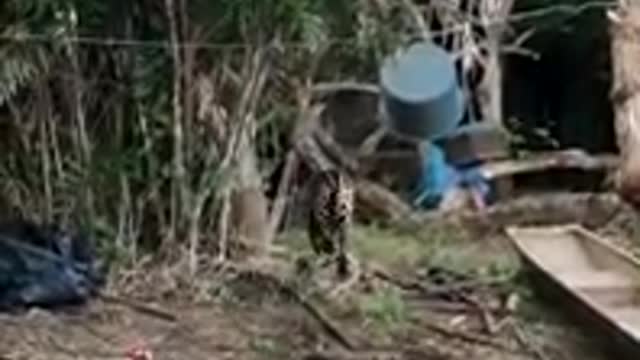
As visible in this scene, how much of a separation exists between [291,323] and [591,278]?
4.27 ft

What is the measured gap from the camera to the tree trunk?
4430 millimetres

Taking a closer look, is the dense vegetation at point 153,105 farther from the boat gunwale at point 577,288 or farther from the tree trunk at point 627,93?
the tree trunk at point 627,93

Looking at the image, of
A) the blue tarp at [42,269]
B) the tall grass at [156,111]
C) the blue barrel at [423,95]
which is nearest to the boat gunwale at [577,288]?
the tall grass at [156,111]

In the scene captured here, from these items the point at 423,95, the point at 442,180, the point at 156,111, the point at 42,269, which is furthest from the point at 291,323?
the point at 442,180

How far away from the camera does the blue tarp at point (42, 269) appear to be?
18.3ft

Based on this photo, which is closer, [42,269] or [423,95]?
[42,269]

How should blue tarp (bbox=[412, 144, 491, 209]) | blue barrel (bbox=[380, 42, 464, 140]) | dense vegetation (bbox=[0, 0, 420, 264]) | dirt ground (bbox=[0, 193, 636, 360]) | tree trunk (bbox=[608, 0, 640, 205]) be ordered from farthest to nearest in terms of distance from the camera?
blue tarp (bbox=[412, 144, 491, 209]) < blue barrel (bbox=[380, 42, 464, 140]) < dense vegetation (bbox=[0, 0, 420, 264]) < dirt ground (bbox=[0, 193, 636, 360]) < tree trunk (bbox=[608, 0, 640, 205])

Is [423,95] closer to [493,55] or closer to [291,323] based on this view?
[493,55]

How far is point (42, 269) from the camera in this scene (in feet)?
18.4

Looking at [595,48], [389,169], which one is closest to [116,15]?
[389,169]

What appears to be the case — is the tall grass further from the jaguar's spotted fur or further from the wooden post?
the wooden post

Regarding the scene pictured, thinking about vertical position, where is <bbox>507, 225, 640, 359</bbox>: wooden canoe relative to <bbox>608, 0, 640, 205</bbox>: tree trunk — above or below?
below

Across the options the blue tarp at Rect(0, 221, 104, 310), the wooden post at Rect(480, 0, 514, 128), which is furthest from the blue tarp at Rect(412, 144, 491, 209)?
the blue tarp at Rect(0, 221, 104, 310)

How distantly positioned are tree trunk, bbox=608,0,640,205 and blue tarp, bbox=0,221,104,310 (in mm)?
2294
